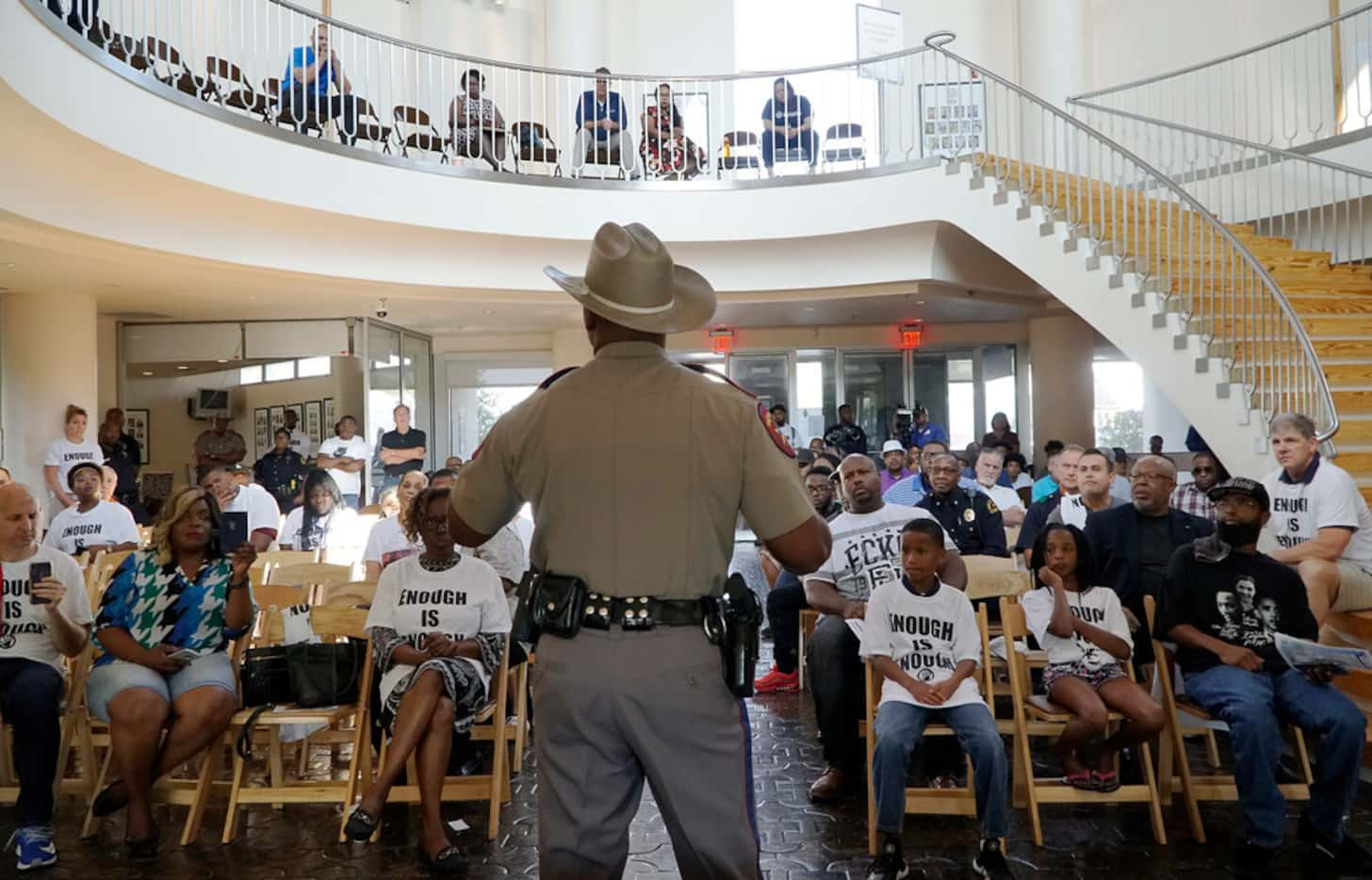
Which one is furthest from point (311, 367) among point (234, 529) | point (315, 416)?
point (234, 529)

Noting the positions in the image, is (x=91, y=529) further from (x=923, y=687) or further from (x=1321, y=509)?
(x=1321, y=509)

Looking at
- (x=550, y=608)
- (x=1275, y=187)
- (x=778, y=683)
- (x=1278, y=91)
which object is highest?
(x=1278, y=91)

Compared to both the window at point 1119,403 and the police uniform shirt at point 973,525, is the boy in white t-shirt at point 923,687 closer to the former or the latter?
the police uniform shirt at point 973,525

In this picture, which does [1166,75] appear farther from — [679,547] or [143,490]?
[143,490]

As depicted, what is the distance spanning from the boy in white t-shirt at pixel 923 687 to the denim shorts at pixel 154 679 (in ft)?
8.29

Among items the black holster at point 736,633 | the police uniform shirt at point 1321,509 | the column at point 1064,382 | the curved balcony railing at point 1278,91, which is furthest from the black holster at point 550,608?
the column at point 1064,382

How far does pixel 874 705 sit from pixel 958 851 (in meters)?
0.60

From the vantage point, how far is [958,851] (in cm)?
394

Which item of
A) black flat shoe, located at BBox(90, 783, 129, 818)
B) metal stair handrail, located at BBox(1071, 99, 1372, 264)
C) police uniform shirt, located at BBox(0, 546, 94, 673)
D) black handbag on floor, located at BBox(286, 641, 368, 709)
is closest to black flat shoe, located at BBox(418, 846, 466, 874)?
black handbag on floor, located at BBox(286, 641, 368, 709)

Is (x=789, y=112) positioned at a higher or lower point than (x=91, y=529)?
higher

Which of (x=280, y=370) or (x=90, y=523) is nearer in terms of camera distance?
(x=90, y=523)

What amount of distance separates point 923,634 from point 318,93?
7837 mm

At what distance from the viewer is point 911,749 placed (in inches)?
153

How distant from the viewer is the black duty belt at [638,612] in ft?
7.38
